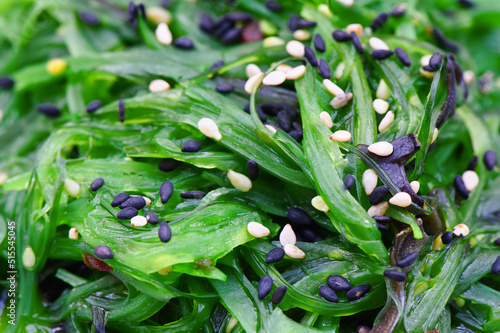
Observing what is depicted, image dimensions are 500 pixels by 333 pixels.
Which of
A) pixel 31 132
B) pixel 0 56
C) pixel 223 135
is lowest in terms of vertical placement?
pixel 31 132

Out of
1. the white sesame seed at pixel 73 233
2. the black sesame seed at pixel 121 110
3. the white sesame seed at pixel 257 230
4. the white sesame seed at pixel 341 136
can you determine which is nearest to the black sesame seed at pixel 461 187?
the white sesame seed at pixel 341 136

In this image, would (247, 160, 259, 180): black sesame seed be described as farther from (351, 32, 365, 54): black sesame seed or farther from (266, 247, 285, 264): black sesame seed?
(351, 32, 365, 54): black sesame seed

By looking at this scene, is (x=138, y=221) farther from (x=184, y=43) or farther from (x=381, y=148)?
(x=184, y=43)

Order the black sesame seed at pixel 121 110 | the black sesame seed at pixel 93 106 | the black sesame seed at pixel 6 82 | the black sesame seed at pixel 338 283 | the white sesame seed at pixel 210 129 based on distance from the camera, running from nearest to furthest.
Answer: the black sesame seed at pixel 338 283 → the white sesame seed at pixel 210 129 → the black sesame seed at pixel 121 110 → the black sesame seed at pixel 93 106 → the black sesame seed at pixel 6 82

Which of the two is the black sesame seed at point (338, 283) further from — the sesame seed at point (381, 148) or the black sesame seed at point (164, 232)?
the black sesame seed at point (164, 232)

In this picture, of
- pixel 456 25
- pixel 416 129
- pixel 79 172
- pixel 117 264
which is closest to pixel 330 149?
pixel 416 129

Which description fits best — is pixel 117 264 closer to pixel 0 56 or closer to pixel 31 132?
pixel 31 132
